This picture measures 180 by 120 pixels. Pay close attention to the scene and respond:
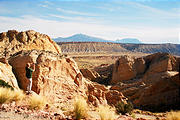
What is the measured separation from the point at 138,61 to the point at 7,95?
2963cm

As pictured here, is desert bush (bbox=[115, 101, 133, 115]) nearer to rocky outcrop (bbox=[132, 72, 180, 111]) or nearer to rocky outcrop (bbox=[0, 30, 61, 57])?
rocky outcrop (bbox=[132, 72, 180, 111])

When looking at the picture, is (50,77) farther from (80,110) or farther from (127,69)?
(127,69)

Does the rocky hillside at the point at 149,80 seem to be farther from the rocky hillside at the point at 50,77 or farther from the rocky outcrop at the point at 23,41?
the rocky outcrop at the point at 23,41

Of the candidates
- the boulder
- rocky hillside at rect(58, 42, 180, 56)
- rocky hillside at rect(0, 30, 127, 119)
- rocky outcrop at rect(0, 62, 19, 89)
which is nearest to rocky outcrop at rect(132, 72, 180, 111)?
the boulder

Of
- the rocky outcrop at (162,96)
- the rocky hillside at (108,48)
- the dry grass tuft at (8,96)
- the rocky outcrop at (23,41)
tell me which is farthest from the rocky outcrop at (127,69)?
the rocky hillside at (108,48)

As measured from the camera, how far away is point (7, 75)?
12.9m

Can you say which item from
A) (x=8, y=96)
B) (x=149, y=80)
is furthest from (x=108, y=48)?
(x=8, y=96)

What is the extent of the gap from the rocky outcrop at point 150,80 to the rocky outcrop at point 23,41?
11960 mm

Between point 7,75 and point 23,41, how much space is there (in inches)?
352

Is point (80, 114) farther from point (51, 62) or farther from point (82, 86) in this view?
point (82, 86)

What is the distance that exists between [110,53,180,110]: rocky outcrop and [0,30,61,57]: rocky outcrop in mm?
11960

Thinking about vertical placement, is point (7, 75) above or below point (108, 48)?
above

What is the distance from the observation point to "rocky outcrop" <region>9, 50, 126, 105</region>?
1382cm

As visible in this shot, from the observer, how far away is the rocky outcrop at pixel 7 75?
12.4 metres
